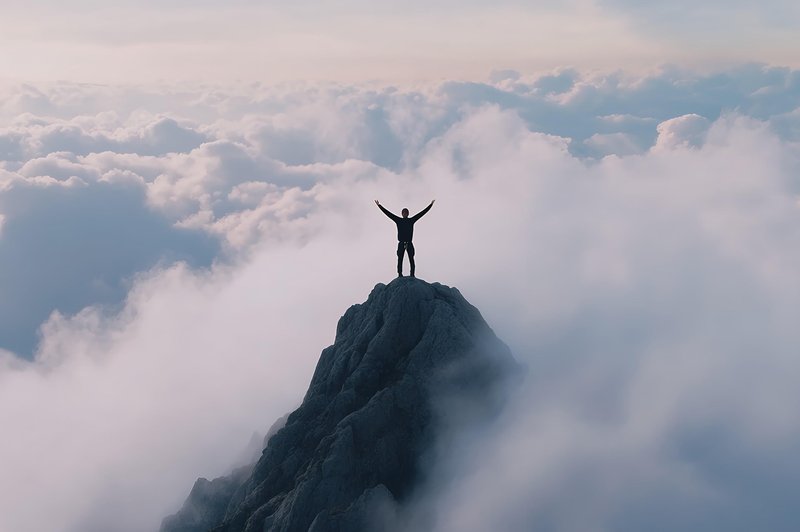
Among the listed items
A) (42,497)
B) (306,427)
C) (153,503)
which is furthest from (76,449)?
(306,427)

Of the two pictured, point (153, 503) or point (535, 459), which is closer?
point (535, 459)

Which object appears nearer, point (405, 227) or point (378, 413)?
point (378, 413)

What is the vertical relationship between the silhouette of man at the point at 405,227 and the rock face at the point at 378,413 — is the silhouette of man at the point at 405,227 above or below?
above

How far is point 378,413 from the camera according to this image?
45.9 metres

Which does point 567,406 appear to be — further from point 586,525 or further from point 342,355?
point 342,355

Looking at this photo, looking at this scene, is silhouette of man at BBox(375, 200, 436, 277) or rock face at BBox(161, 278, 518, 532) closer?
rock face at BBox(161, 278, 518, 532)

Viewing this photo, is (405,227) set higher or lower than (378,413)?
higher

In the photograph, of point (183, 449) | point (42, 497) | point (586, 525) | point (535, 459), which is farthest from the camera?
point (42, 497)

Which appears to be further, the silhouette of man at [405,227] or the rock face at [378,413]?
the silhouette of man at [405,227]

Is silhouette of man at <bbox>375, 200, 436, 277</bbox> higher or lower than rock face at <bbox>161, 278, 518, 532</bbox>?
higher

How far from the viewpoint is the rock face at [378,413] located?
4403 centimetres

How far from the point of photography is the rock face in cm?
4403

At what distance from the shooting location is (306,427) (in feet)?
162

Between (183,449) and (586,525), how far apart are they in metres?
74.7
